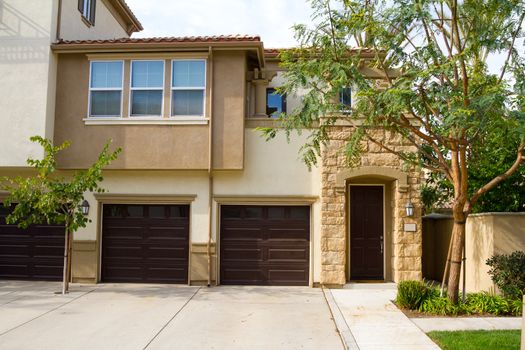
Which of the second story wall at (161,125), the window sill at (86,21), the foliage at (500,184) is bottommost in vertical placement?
the foliage at (500,184)

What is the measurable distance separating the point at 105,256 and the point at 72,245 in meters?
0.91

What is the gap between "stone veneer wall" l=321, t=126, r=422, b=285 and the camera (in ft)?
44.9

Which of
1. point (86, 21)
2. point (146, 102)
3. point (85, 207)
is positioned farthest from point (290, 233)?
point (86, 21)

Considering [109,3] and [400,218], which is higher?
[109,3]

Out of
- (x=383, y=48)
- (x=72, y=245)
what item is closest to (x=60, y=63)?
(x=72, y=245)

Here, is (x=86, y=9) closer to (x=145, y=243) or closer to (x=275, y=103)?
(x=275, y=103)

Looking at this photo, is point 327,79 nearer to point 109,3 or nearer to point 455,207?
point 455,207

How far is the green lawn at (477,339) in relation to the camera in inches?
318

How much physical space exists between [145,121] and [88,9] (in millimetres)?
5381

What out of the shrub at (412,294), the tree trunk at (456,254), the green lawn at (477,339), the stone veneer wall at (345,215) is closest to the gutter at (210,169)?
the stone veneer wall at (345,215)

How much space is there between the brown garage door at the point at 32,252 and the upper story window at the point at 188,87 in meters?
4.85

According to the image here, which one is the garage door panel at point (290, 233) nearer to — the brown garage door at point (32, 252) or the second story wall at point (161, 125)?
the second story wall at point (161, 125)

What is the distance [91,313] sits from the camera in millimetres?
10727

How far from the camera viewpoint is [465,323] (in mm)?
9812
